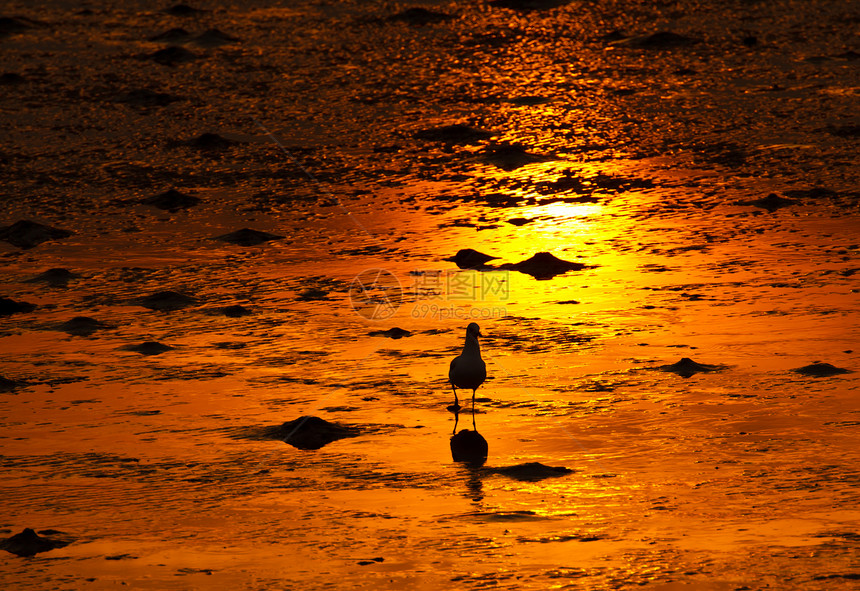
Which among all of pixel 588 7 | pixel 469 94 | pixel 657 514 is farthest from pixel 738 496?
pixel 588 7

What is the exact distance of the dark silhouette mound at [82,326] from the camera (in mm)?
11883

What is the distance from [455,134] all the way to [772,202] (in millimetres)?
4317

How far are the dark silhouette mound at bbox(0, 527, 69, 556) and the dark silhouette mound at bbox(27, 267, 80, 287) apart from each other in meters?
5.35

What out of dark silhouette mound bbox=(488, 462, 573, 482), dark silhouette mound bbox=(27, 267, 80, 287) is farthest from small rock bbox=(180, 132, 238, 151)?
dark silhouette mound bbox=(488, 462, 573, 482)

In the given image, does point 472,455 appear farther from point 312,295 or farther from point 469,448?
point 312,295

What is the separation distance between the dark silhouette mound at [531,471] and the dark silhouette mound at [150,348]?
3655 millimetres

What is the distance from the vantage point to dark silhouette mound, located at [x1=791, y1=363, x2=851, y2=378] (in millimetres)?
10398

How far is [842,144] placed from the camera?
52.2 feet

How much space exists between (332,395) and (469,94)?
908 cm

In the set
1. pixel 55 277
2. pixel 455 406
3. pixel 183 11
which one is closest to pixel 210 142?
pixel 55 277

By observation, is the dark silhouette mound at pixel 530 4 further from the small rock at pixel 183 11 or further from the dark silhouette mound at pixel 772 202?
the dark silhouette mound at pixel 772 202

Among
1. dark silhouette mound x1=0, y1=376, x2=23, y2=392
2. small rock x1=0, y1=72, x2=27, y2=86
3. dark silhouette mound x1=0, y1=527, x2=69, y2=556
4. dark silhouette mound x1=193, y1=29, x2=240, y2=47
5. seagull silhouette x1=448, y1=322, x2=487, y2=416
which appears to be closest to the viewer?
dark silhouette mound x1=0, y1=527, x2=69, y2=556

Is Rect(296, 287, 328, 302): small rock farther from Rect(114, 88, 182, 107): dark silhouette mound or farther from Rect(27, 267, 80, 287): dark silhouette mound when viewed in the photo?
Rect(114, 88, 182, 107): dark silhouette mound

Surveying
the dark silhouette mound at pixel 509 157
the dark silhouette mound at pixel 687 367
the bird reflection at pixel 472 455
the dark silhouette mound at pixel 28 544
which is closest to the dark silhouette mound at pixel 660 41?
the dark silhouette mound at pixel 509 157
